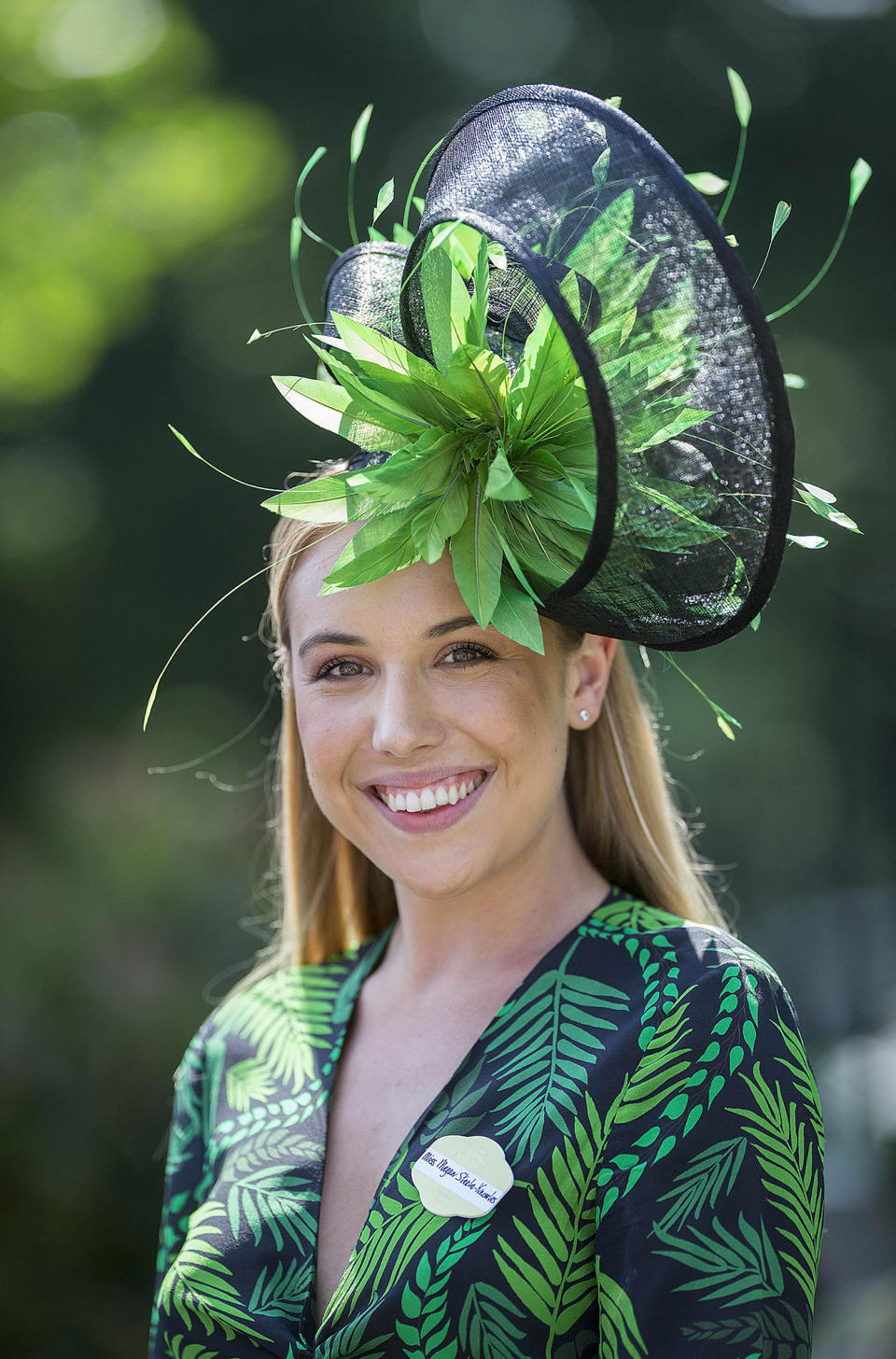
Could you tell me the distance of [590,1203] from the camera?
1533mm

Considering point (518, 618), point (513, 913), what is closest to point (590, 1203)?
point (513, 913)

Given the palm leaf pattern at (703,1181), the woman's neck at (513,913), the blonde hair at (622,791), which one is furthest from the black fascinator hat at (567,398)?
the palm leaf pattern at (703,1181)

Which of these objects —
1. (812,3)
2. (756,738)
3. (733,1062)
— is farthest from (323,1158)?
(812,3)

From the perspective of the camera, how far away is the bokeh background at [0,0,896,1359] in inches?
159

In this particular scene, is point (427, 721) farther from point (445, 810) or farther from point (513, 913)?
point (513, 913)

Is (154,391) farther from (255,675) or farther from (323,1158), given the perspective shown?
(323,1158)

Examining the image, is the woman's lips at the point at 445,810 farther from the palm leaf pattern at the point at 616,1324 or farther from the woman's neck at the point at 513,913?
the palm leaf pattern at the point at 616,1324

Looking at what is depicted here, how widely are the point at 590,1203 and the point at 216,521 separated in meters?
3.79

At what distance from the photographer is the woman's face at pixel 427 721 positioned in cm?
173

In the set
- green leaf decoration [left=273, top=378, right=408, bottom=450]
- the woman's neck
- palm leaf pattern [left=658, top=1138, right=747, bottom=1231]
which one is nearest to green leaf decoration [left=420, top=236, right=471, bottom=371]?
green leaf decoration [left=273, top=378, right=408, bottom=450]

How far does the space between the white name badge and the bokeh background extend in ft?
8.28

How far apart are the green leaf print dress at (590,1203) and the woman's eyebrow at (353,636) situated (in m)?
0.50

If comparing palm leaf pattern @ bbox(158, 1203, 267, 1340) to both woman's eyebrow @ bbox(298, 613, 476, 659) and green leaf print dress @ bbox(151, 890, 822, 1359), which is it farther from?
woman's eyebrow @ bbox(298, 613, 476, 659)

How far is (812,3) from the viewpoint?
4.88 m
